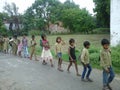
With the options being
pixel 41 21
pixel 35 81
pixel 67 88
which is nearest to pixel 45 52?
pixel 35 81

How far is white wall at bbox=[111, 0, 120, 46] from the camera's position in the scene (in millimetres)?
19250

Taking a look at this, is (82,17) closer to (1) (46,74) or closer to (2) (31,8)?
(2) (31,8)

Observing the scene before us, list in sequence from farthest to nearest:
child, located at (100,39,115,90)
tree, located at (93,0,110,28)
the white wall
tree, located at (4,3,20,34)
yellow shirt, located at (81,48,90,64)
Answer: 1. tree, located at (4,3,20,34)
2. tree, located at (93,0,110,28)
3. the white wall
4. yellow shirt, located at (81,48,90,64)
5. child, located at (100,39,115,90)

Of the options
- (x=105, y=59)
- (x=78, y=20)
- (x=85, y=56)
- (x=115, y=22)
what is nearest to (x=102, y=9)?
(x=115, y=22)

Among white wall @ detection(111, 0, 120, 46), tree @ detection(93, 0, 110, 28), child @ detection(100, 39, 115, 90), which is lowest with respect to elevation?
child @ detection(100, 39, 115, 90)

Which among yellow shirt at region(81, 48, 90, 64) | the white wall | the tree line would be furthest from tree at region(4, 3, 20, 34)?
yellow shirt at region(81, 48, 90, 64)

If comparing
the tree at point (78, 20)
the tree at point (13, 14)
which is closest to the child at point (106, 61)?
the tree at point (78, 20)

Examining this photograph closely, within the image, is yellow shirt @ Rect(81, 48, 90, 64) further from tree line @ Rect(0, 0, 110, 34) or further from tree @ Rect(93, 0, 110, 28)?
tree line @ Rect(0, 0, 110, 34)

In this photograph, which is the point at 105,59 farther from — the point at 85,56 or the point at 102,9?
the point at 102,9

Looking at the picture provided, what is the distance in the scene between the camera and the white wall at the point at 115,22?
63.2 ft

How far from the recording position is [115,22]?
Answer: 1966cm

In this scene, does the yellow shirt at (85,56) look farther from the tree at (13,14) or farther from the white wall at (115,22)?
the tree at (13,14)

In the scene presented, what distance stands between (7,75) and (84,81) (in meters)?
3.64

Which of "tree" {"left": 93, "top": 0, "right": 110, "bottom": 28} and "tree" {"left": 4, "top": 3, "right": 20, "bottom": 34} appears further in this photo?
"tree" {"left": 4, "top": 3, "right": 20, "bottom": 34}
